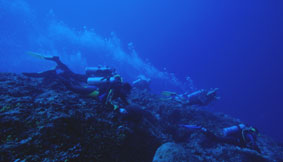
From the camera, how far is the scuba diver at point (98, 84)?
12.7ft

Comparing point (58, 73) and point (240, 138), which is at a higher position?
point (58, 73)

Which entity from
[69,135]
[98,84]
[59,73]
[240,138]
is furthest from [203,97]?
[69,135]

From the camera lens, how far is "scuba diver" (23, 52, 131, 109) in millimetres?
3885

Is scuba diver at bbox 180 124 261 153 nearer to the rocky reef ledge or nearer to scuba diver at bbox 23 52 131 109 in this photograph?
the rocky reef ledge

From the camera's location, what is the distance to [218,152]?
441 centimetres

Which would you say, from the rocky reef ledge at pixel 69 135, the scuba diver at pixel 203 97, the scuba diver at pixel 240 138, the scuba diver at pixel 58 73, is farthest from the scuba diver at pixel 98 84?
the scuba diver at pixel 203 97

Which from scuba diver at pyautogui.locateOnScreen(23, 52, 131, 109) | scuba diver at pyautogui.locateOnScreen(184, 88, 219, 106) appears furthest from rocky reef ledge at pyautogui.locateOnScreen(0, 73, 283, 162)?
scuba diver at pyautogui.locateOnScreen(184, 88, 219, 106)

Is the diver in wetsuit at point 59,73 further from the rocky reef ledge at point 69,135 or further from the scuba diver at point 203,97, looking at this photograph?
the scuba diver at point 203,97

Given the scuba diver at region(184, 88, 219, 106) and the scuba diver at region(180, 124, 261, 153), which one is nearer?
the scuba diver at region(180, 124, 261, 153)

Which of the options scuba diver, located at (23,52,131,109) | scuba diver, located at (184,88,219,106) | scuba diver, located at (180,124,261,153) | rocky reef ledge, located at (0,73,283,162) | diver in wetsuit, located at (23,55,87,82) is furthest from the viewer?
scuba diver, located at (184,88,219,106)

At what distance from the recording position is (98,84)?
16.7 ft

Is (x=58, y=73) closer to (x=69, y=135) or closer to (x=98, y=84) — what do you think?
(x=98, y=84)

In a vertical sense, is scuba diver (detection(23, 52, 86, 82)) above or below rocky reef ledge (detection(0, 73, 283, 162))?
above

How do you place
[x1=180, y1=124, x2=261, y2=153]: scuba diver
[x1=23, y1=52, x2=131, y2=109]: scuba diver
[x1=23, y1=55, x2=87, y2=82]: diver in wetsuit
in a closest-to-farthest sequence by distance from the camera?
1. [x1=23, y1=52, x2=131, y2=109]: scuba diver
2. [x1=180, y1=124, x2=261, y2=153]: scuba diver
3. [x1=23, y1=55, x2=87, y2=82]: diver in wetsuit
